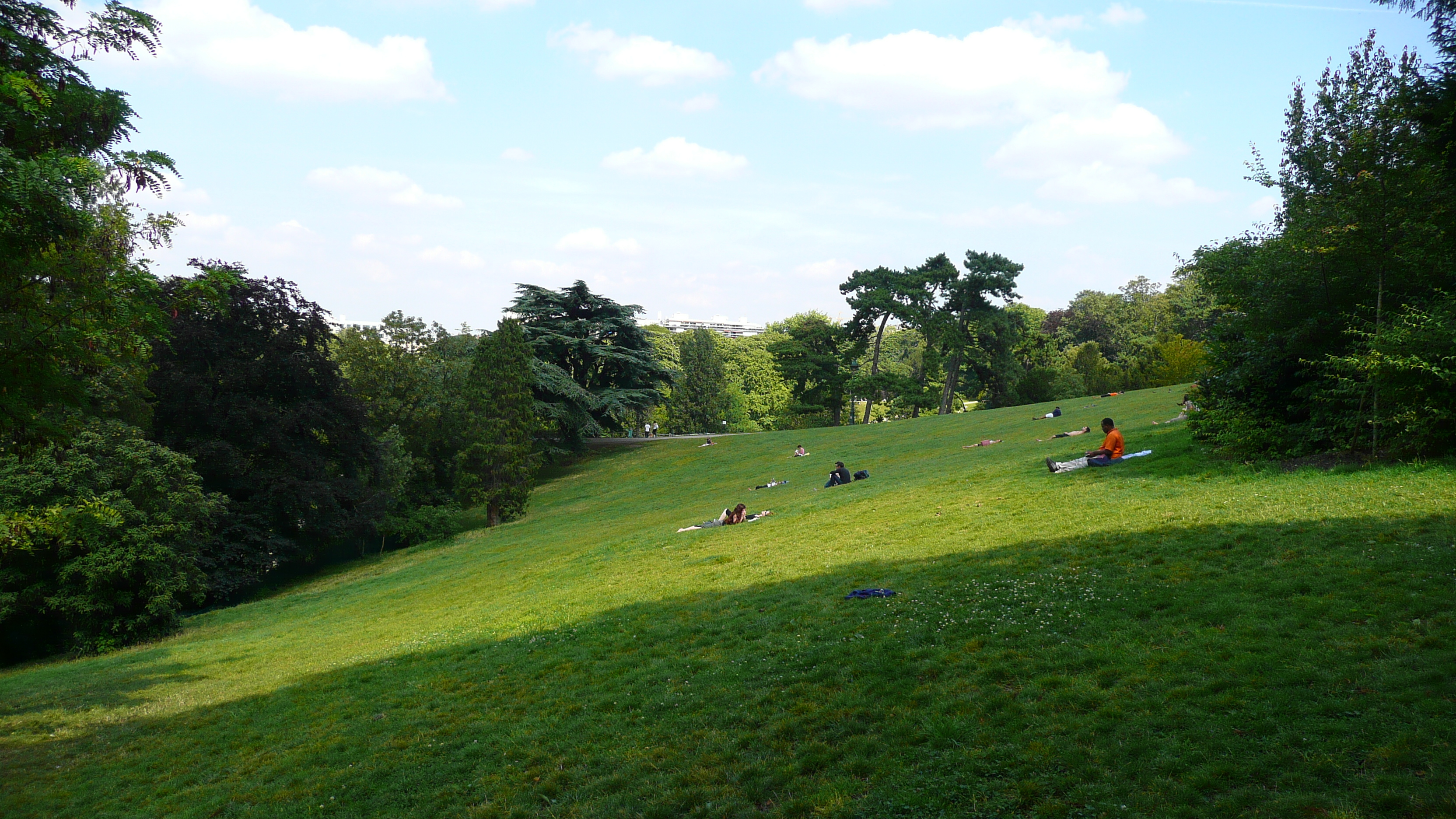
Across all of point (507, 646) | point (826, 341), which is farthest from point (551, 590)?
point (826, 341)

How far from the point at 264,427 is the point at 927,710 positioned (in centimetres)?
3304

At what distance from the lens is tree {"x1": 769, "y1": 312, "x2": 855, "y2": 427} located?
228 feet

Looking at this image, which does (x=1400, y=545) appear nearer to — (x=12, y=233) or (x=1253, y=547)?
(x=1253, y=547)

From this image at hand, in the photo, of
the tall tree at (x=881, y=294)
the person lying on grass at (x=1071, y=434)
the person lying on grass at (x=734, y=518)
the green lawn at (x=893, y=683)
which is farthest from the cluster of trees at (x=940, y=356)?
the green lawn at (x=893, y=683)

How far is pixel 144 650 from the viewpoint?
22219 millimetres

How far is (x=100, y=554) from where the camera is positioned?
23.5m

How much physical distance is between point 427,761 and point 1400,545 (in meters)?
12.2

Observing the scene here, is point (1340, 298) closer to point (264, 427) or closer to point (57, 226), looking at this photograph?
point (57, 226)

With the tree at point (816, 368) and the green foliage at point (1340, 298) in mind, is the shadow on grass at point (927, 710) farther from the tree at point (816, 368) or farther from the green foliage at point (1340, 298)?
the tree at point (816, 368)

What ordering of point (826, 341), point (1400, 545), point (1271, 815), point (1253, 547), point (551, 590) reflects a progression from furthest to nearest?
1. point (826, 341)
2. point (551, 590)
3. point (1253, 547)
4. point (1400, 545)
5. point (1271, 815)

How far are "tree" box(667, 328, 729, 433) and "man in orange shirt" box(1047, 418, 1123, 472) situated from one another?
58.9 meters

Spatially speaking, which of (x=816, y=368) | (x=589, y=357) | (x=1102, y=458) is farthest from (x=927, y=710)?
(x=816, y=368)

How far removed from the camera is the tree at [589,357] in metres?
50.3

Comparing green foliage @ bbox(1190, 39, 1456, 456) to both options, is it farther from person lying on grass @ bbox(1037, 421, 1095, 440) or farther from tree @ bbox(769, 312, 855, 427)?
tree @ bbox(769, 312, 855, 427)
